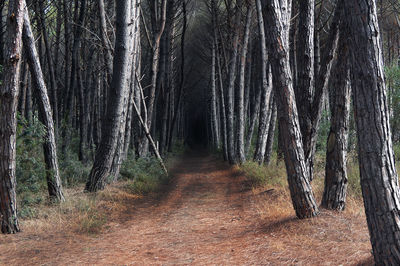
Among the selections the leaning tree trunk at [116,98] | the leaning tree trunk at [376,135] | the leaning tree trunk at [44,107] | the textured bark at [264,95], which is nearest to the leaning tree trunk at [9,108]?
the leaning tree trunk at [44,107]

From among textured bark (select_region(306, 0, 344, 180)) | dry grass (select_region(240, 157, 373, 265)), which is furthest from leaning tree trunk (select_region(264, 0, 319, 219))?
textured bark (select_region(306, 0, 344, 180))

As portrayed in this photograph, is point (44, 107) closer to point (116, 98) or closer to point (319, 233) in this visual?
point (116, 98)

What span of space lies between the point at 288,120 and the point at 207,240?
7.28 ft

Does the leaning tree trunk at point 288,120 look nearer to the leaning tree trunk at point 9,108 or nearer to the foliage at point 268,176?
the foliage at point 268,176

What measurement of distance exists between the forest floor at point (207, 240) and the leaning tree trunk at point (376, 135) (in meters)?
0.55

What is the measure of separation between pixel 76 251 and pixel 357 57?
417 cm

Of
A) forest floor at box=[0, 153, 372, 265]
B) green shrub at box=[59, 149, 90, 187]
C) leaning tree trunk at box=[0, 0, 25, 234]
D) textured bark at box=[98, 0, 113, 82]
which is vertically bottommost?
forest floor at box=[0, 153, 372, 265]

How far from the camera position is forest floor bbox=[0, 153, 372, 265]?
413cm

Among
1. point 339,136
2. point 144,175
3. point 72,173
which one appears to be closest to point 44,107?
point 72,173

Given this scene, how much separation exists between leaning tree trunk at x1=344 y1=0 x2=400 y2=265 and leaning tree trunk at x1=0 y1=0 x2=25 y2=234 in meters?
4.38

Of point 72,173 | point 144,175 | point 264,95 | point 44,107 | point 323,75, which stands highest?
point 264,95

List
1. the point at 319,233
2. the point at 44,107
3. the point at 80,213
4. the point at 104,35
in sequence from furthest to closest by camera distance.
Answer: the point at 104,35
the point at 44,107
the point at 80,213
the point at 319,233

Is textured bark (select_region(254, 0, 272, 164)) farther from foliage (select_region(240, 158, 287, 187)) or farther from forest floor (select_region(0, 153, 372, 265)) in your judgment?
forest floor (select_region(0, 153, 372, 265))

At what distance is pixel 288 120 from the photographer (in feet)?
16.6
